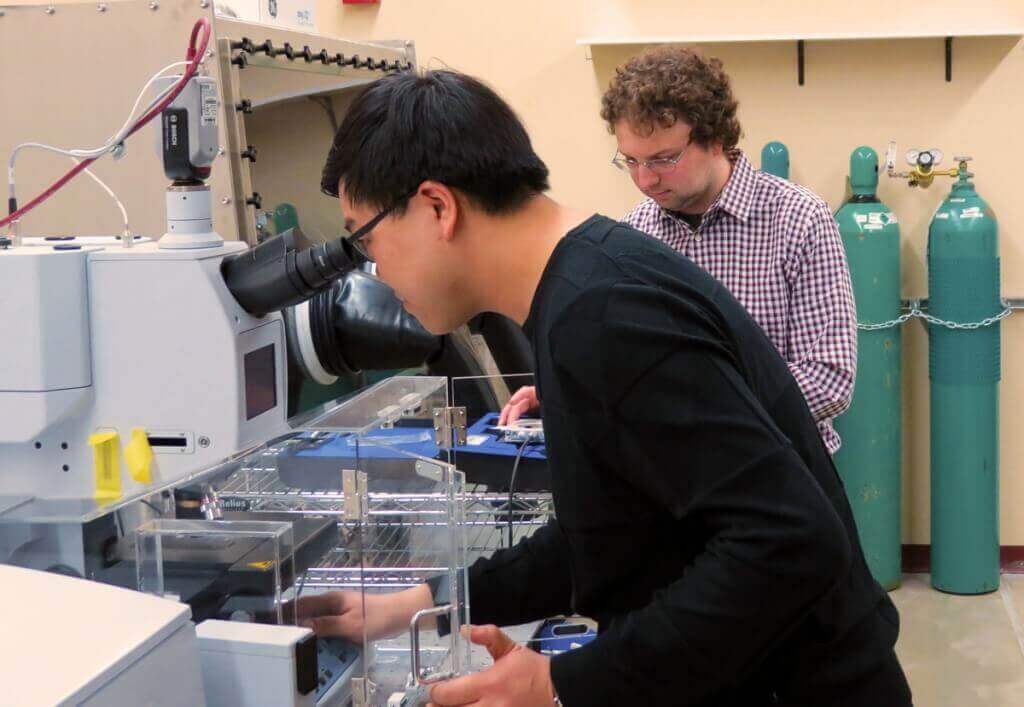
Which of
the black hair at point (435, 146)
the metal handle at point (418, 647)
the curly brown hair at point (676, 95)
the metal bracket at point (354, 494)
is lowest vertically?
the metal handle at point (418, 647)

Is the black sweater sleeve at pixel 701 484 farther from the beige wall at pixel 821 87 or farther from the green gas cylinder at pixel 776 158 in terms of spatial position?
the beige wall at pixel 821 87

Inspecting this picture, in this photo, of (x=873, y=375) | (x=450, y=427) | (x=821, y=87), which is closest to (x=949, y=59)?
(x=821, y=87)

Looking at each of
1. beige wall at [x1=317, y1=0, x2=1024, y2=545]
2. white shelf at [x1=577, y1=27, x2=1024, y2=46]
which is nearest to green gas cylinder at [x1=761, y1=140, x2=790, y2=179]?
beige wall at [x1=317, y1=0, x2=1024, y2=545]

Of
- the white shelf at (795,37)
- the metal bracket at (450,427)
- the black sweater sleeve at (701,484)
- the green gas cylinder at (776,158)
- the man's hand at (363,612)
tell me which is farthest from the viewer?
the green gas cylinder at (776,158)

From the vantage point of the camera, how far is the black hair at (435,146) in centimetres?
98

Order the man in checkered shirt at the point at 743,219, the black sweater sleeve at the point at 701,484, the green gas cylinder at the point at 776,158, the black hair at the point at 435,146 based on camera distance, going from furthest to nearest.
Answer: the green gas cylinder at the point at 776,158, the man in checkered shirt at the point at 743,219, the black hair at the point at 435,146, the black sweater sleeve at the point at 701,484

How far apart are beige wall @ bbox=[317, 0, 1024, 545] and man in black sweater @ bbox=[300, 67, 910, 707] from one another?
246 centimetres

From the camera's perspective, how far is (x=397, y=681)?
110cm

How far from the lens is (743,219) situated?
1.99 m

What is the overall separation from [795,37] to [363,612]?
8.33 feet

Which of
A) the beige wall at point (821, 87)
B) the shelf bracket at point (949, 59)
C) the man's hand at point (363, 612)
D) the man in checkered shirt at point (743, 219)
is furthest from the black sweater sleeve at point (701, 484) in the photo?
the shelf bracket at point (949, 59)

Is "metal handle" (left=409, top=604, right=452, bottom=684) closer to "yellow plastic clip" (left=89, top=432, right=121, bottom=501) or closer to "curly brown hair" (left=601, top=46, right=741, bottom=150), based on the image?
"yellow plastic clip" (left=89, top=432, right=121, bottom=501)

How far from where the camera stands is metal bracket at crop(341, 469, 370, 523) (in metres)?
1.09

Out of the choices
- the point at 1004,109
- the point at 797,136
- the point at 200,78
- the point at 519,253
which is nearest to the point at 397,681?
the point at 519,253
